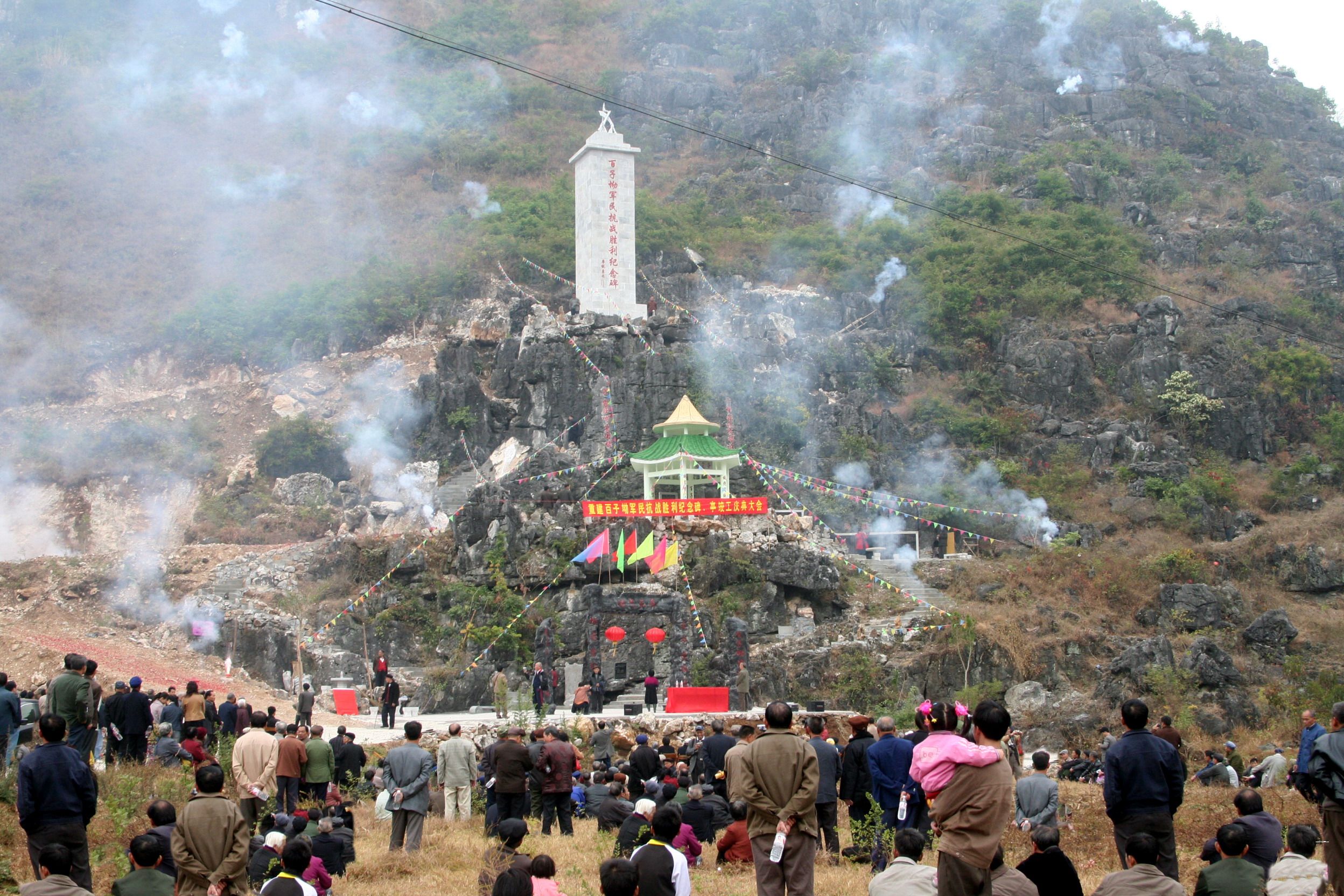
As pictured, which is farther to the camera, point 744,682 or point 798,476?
point 798,476

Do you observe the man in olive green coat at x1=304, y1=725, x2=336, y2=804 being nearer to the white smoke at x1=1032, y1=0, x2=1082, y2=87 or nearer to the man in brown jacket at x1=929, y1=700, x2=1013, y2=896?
the man in brown jacket at x1=929, y1=700, x2=1013, y2=896

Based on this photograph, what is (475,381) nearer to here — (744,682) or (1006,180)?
(744,682)

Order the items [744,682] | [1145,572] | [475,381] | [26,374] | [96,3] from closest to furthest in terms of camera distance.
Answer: [744,682]
[1145,572]
[475,381]
[26,374]
[96,3]

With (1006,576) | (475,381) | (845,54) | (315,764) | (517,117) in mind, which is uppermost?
(845,54)

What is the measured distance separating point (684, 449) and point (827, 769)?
2198 cm

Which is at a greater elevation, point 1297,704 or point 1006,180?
point 1006,180

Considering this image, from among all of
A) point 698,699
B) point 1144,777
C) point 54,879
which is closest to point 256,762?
point 54,879

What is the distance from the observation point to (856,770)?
33.8 feet

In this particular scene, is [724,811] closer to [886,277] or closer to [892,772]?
[892,772]

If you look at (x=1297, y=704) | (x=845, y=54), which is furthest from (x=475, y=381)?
(x=845, y=54)

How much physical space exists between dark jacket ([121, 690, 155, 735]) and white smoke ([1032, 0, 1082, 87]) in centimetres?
5724

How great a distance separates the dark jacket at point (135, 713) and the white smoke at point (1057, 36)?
57.2 meters

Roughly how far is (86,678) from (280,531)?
2453cm

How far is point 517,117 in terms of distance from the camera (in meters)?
61.6
